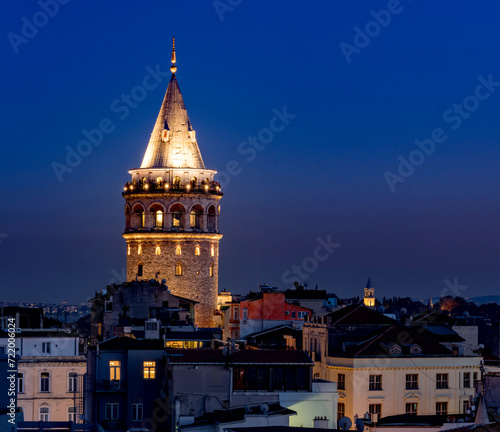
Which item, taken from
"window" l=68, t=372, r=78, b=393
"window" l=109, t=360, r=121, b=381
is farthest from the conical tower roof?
"window" l=109, t=360, r=121, b=381

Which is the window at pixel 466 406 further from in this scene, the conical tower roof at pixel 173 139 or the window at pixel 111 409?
the conical tower roof at pixel 173 139

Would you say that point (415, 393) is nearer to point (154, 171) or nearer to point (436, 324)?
point (436, 324)

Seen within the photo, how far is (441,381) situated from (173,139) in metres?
40.1

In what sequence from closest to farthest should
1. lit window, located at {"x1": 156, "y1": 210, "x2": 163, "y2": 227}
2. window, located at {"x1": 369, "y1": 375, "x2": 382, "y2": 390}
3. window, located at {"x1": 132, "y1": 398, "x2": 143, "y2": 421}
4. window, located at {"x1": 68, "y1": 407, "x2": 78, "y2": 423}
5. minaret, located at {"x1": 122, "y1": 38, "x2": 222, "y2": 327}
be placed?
window, located at {"x1": 132, "y1": 398, "x2": 143, "y2": 421} → window, located at {"x1": 68, "y1": 407, "x2": 78, "y2": 423} → window, located at {"x1": 369, "y1": 375, "x2": 382, "y2": 390} → minaret, located at {"x1": 122, "y1": 38, "x2": 222, "y2": 327} → lit window, located at {"x1": 156, "y1": 210, "x2": 163, "y2": 227}

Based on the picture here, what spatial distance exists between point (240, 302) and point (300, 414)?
119 ft

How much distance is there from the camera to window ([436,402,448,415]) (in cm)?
7219

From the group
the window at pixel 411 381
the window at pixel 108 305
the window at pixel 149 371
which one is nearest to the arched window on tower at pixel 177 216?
the window at pixel 108 305

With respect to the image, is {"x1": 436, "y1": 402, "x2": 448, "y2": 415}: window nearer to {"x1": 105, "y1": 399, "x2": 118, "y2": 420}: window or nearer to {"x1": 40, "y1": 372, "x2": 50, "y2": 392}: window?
{"x1": 105, "y1": 399, "x2": 118, "y2": 420}: window

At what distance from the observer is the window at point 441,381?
73188 mm

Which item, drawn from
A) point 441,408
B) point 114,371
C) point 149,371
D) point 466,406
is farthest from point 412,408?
point 114,371

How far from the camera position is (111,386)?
227ft

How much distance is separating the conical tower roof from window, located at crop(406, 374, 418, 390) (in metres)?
39.9

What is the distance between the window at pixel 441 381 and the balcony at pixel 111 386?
15.1 metres

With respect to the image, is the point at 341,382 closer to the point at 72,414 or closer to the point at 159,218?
the point at 72,414
